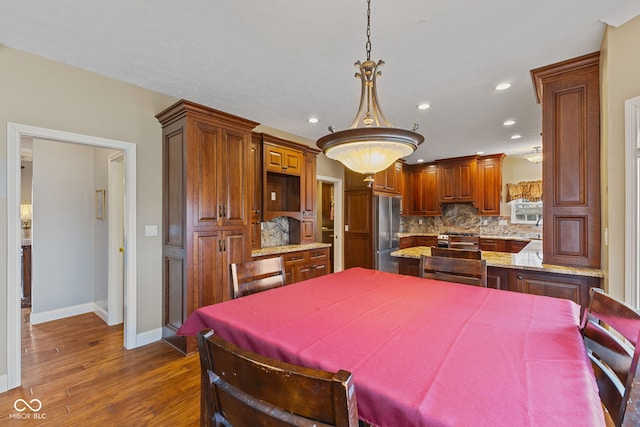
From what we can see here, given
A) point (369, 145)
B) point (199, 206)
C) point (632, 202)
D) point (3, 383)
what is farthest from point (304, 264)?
point (632, 202)

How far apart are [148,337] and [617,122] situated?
4.33 m

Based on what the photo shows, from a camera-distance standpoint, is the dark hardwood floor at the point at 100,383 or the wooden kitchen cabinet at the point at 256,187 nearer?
the dark hardwood floor at the point at 100,383

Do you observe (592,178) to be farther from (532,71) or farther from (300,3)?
(300,3)

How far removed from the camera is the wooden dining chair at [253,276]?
186cm

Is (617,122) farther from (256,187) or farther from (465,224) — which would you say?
(465,224)

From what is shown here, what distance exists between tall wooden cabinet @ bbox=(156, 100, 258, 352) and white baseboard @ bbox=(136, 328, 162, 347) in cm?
7

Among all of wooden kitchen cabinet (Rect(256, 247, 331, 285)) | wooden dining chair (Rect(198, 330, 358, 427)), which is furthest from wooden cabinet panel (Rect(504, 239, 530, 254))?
wooden dining chair (Rect(198, 330, 358, 427))

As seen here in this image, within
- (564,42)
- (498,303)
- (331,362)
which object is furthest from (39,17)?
(564,42)

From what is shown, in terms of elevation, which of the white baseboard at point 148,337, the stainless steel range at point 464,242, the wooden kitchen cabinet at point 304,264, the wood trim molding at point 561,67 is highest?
the wood trim molding at point 561,67

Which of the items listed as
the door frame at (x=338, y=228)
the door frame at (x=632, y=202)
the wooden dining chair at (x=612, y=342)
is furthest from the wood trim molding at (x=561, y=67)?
the door frame at (x=338, y=228)

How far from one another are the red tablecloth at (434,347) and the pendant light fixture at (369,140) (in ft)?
2.67

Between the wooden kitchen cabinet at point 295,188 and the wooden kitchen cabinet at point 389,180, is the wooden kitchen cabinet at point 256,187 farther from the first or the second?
the wooden kitchen cabinet at point 389,180

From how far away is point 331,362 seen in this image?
959 mm

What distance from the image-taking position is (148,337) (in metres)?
2.96
